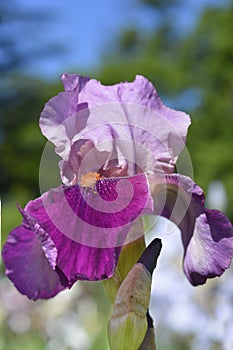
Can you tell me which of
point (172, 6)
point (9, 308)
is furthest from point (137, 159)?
point (172, 6)

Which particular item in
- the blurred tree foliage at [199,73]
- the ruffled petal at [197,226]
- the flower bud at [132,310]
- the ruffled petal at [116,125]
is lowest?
the blurred tree foliage at [199,73]

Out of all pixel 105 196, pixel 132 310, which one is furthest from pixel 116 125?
pixel 132 310

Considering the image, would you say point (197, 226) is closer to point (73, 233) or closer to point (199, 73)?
point (73, 233)

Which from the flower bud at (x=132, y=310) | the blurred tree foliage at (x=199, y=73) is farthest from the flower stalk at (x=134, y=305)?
the blurred tree foliage at (x=199, y=73)

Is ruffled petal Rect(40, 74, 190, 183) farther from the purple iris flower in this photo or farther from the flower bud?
the flower bud

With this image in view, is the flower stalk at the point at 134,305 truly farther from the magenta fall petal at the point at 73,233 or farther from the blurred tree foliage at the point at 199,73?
the blurred tree foliage at the point at 199,73

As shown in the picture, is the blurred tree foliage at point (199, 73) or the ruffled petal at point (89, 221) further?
the blurred tree foliage at point (199, 73)

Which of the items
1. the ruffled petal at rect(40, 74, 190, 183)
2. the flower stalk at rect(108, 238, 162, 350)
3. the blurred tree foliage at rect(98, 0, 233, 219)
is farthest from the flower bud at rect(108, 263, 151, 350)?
the blurred tree foliage at rect(98, 0, 233, 219)
